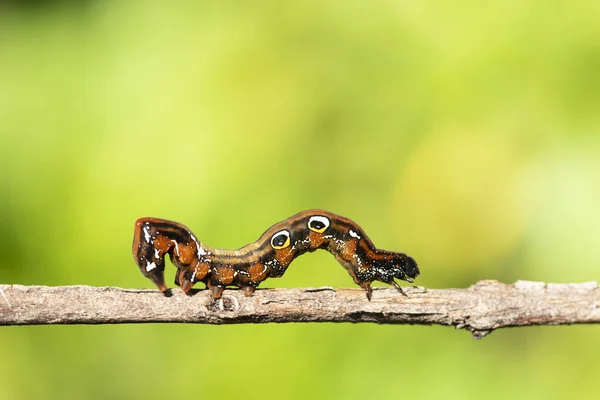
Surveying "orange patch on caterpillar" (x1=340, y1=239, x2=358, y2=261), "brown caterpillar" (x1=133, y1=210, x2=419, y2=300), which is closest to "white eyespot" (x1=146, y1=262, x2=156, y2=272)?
"brown caterpillar" (x1=133, y1=210, x2=419, y2=300)

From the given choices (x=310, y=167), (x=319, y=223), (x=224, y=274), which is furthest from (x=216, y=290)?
(x=310, y=167)

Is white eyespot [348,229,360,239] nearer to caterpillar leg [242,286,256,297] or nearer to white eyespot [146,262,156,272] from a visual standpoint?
caterpillar leg [242,286,256,297]

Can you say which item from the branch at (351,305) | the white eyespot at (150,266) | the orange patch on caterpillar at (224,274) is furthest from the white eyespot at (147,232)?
the branch at (351,305)

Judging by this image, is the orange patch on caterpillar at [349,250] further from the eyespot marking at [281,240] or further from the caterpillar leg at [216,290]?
the caterpillar leg at [216,290]

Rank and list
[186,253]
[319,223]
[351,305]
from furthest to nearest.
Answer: [319,223] → [186,253] → [351,305]

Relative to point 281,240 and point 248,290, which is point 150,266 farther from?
point 281,240

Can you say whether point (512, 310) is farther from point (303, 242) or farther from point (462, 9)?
point (462, 9)
